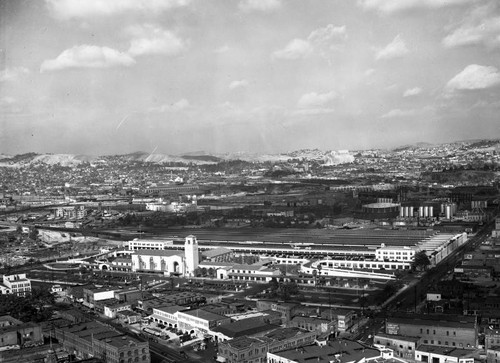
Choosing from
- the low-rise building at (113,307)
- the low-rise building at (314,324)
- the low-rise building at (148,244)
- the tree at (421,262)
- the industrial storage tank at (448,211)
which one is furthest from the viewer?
the industrial storage tank at (448,211)

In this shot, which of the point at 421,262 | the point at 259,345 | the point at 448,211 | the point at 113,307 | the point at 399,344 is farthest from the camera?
the point at 448,211

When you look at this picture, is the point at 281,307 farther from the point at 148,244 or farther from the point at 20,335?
the point at 148,244

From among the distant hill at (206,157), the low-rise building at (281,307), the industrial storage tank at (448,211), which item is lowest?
the low-rise building at (281,307)

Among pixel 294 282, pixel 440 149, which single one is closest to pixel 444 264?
pixel 294 282

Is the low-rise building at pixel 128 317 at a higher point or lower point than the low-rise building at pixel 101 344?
lower

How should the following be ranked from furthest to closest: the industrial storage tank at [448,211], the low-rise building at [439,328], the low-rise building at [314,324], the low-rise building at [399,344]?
the industrial storage tank at [448,211]
the low-rise building at [314,324]
the low-rise building at [439,328]
the low-rise building at [399,344]

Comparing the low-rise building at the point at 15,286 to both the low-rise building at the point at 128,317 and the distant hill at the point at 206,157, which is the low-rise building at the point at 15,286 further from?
the distant hill at the point at 206,157

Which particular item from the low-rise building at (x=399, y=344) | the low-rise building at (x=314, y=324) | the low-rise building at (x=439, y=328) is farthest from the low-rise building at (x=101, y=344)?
the low-rise building at (x=439, y=328)

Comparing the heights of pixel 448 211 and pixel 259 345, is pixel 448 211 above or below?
above

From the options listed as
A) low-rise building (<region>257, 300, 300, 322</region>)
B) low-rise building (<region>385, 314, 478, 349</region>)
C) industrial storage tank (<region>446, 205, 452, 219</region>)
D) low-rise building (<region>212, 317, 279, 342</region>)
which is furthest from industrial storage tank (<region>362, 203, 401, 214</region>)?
low-rise building (<region>212, 317, 279, 342</region>)

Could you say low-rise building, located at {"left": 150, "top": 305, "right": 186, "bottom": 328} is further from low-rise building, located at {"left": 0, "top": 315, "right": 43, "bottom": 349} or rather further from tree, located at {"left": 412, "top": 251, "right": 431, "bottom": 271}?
tree, located at {"left": 412, "top": 251, "right": 431, "bottom": 271}

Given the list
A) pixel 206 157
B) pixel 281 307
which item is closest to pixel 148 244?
pixel 281 307

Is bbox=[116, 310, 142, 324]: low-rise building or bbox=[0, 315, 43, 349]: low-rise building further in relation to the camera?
bbox=[116, 310, 142, 324]: low-rise building
